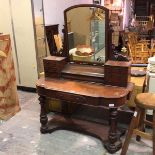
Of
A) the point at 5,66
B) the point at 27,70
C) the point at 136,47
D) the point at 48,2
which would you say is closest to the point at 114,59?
the point at 5,66

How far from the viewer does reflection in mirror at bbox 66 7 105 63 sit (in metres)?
2.58

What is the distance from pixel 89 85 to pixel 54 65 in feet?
1.61

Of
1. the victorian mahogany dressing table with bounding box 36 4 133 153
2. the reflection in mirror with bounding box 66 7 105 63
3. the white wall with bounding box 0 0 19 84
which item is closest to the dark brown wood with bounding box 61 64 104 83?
the victorian mahogany dressing table with bounding box 36 4 133 153

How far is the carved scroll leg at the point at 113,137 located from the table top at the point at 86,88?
0.17 m

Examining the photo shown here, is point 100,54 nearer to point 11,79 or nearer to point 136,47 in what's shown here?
point 11,79

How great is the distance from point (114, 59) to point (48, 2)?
2378 mm

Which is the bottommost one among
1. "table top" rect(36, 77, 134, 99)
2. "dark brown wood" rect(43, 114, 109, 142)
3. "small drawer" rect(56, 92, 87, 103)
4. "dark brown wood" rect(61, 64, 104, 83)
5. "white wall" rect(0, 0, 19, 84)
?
"dark brown wood" rect(43, 114, 109, 142)

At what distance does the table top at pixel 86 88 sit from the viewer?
225cm

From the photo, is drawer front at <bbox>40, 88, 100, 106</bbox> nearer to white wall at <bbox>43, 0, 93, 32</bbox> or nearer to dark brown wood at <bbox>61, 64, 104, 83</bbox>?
dark brown wood at <bbox>61, 64, 104, 83</bbox>

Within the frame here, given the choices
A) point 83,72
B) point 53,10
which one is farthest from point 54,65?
point 53,10

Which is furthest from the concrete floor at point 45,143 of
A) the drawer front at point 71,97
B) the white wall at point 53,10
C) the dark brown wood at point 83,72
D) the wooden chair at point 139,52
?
the wooden chair at point 139,52

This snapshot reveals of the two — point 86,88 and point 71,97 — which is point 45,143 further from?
point 86,88

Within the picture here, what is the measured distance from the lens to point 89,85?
2.47m

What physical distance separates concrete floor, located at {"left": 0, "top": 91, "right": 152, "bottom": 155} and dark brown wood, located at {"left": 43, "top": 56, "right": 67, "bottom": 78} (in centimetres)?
74
